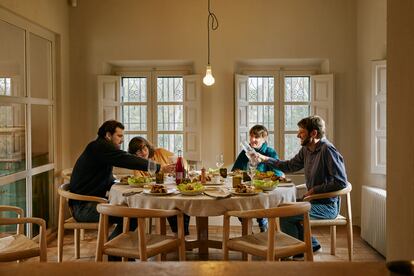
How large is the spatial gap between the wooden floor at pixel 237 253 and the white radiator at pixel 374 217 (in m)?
0.09

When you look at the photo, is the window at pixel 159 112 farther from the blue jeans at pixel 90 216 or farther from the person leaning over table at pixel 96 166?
the blue jeans at pixel 90 216

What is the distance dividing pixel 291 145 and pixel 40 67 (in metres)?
3.19

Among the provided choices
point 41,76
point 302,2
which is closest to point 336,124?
point 302,2

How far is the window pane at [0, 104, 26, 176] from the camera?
4.57m

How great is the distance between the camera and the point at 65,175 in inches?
214

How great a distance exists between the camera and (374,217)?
5070mm

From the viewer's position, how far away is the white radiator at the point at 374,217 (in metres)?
4.84

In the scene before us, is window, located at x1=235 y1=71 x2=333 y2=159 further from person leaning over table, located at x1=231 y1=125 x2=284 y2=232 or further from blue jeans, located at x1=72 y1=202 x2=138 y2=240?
blue jeans, located at x1=72 y1=202 x2=138 y2=240

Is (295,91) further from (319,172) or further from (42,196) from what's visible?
(42,196)

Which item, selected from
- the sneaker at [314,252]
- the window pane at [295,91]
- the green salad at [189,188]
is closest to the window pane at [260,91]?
the window pane at [295,91]

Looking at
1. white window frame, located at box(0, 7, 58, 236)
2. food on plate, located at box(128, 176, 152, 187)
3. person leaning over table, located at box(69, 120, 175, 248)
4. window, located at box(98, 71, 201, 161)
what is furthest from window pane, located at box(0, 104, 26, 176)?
window, located at box(98, 71, 201, 161)

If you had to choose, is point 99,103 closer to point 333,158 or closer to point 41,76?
point 41,76

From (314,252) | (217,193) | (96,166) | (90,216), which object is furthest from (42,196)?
(314,252)
